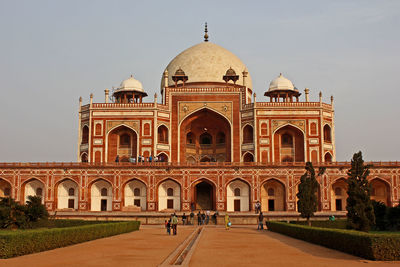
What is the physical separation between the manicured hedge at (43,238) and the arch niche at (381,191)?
26656 mm

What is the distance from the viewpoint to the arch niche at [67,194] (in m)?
39.9

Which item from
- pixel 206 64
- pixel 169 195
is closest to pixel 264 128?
pixel 169 195

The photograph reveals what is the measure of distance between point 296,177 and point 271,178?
6.71ft

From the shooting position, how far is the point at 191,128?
48.7 metres

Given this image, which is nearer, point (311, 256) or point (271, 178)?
point (311, 256)

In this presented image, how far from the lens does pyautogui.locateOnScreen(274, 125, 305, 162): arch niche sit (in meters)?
44.4

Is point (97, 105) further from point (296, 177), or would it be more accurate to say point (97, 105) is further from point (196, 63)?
point (296, 177)

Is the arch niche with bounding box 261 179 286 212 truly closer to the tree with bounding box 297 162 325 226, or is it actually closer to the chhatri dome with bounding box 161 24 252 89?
the tree with bounding box 297 162 325 226

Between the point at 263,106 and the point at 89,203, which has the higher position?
the point at 263,106

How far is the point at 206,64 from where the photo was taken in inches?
2037

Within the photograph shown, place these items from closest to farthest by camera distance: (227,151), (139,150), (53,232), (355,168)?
1. (53,232)
2. (355,168)
3. (139,150)
4. (227,151)

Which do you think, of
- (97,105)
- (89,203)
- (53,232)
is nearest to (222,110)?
(97,105)

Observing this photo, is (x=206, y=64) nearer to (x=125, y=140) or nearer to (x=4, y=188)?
(x=125, y=140)

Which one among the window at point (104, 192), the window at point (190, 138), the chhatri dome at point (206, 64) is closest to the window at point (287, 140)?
the chhatri dome at point (206, 64)
